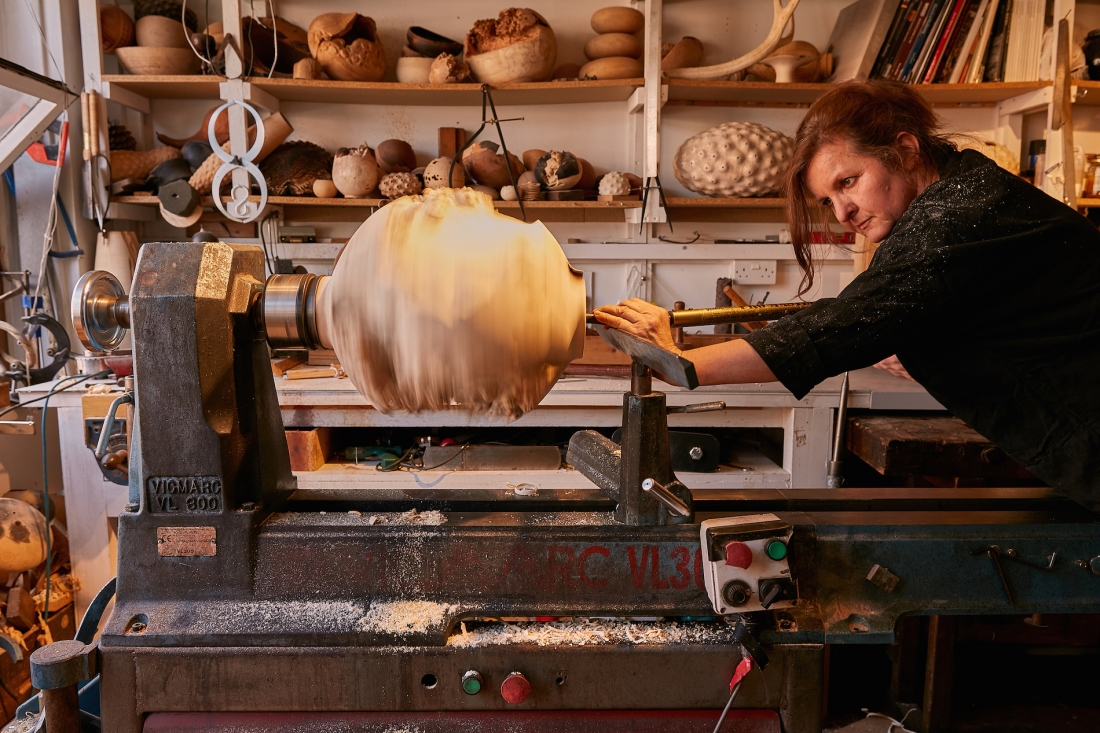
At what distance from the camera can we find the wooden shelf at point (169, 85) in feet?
8.02

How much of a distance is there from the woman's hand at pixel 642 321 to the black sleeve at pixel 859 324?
0.13m

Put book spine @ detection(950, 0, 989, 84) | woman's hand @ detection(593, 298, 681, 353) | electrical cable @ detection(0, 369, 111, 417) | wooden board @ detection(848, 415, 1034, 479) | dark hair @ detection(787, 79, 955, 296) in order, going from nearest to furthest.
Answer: woman's hand @ detection(593, 298, 681, 353) → dark hair @ detection(787, 79, 955, 296) → wooden board @ detection(848, 415, 1034, 479) → electrical cable @ detection(0, 369, 111, 417) → book spine @ detection(950, 0, 989, 84)

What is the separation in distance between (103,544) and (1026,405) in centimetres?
228

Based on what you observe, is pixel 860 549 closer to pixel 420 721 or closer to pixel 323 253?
pixel 420 721

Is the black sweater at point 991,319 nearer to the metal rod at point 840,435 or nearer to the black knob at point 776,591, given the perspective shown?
the black knob at point 776,591

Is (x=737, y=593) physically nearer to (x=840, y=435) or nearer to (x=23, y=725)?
(x=23, y=725)

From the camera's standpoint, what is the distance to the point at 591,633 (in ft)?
2.70

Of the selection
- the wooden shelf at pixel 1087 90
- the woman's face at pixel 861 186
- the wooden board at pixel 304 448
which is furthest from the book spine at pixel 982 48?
the wooden board at pixel 304 448

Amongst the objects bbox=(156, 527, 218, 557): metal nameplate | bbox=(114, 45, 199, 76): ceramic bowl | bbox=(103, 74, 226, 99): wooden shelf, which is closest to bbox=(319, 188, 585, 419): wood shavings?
bbox=(156, 527, 218, 557): metal nameplate

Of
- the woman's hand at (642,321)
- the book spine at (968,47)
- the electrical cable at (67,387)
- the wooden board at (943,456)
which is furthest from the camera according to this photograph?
the book spine at (968,47)

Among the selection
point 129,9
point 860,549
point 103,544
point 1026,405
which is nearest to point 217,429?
point 860,549

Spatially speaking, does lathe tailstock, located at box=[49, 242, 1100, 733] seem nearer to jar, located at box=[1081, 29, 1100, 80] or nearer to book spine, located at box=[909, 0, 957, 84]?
book spine, located at box=[909, 0, 957, 84]

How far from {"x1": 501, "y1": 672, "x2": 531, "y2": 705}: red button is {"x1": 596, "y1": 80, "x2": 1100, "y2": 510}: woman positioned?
43cm

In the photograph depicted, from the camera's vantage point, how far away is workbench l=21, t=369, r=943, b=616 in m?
2.04
